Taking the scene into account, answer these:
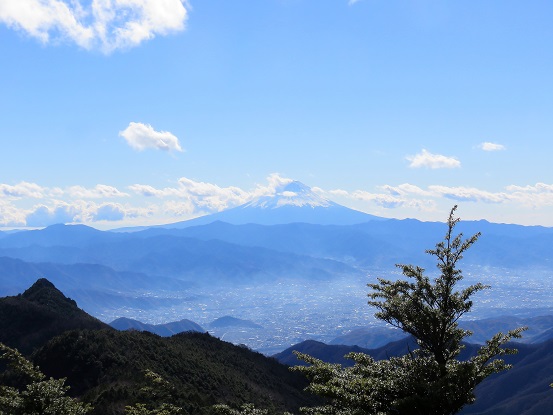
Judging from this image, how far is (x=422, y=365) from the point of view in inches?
685

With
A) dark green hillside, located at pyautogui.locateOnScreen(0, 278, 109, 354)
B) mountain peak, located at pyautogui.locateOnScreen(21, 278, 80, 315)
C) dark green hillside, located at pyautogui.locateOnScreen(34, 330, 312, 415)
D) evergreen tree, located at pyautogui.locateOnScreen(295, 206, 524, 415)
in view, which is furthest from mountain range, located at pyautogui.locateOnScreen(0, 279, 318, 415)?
evergreen tree, located at pyautogui.locateOnScreen(295, 206, 524, 415)

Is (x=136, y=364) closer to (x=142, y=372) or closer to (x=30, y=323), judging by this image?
(x=142, y=372)

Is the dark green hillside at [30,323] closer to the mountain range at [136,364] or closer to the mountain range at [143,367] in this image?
the mountain range at [136,364]

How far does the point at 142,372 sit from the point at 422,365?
55.0 m

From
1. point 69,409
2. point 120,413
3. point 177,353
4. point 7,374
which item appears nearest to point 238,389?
point 177,353

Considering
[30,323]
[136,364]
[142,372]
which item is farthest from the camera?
[30,323]

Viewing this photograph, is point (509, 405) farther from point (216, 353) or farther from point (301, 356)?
point (301, 356)

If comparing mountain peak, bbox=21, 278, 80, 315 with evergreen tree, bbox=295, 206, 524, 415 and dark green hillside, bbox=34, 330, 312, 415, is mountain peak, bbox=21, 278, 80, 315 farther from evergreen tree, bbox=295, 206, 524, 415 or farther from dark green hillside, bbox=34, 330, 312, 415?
evergreen tree, bbox=295, 206, 524, 415

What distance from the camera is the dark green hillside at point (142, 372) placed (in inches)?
2213

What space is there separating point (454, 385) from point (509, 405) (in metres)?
186

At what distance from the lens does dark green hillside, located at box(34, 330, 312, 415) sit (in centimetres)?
5622

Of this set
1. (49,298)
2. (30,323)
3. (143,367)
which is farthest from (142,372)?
(49,298)

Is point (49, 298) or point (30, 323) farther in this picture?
point (49, 298)

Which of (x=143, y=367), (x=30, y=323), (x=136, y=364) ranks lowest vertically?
(x=30, y=323)
